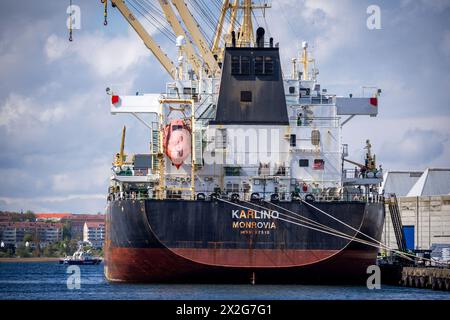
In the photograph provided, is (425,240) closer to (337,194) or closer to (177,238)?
(337,194)

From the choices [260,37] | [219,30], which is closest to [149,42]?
[219,30]

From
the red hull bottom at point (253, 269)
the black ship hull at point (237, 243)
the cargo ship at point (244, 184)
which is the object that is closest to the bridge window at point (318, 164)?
the cargo ship at point (244, 184)

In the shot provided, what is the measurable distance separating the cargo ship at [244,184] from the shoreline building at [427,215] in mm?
17973

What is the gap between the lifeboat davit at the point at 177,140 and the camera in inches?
2044

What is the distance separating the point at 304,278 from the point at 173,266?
6336 millimetres

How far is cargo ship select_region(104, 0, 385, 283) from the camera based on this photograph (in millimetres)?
49062

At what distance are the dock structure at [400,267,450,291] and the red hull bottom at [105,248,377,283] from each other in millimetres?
4315

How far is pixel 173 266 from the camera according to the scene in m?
49.4

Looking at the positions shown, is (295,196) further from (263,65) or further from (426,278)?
(426,278)

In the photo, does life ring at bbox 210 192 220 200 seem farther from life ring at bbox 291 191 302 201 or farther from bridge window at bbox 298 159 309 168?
bridge window at bbox 298 159 309 168

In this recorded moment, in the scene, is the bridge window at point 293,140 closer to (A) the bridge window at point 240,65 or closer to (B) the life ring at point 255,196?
(A) the bridge window at point 240,65

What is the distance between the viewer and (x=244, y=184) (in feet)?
175

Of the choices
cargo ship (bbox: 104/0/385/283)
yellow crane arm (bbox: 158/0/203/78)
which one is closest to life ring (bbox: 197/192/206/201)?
cargo ship (bbox: 104/0/385/283)
